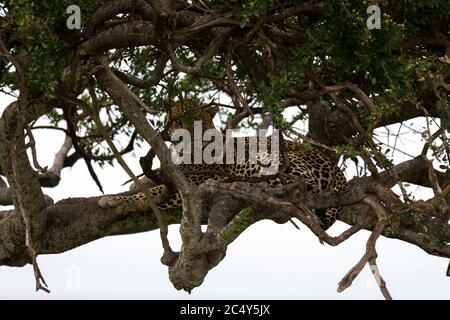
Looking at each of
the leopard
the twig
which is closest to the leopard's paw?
the leopard

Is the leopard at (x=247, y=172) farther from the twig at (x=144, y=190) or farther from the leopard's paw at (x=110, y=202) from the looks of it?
the twig at (x=144, y=190)

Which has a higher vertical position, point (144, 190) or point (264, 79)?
point (264, 79)

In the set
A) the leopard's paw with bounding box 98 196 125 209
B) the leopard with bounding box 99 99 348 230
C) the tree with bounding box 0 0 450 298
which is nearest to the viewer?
the tree with bounding box 0 0 450 298

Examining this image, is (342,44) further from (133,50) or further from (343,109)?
(133,50)

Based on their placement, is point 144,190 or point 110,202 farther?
point 110,202

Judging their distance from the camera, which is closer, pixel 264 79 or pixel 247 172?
pixel 264 79

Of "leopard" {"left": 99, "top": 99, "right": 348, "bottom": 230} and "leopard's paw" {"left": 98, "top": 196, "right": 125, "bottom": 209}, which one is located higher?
"leopard" {"left": 99, "top": 99, "right": 348, "bottom": 230}

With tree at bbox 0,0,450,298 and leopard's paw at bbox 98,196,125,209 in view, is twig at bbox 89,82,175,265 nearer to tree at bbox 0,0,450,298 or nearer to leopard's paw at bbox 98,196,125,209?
tree at bbox 0,0,450,298

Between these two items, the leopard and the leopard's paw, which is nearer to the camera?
the leopard

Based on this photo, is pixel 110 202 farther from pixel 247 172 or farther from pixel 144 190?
pixel 144 190

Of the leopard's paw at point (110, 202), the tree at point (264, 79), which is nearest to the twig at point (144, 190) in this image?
the tree at point (264, 79)

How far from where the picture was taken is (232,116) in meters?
11.2

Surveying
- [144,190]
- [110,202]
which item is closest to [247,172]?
[110,202]

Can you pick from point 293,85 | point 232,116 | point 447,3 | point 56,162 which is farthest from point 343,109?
point 56,162
